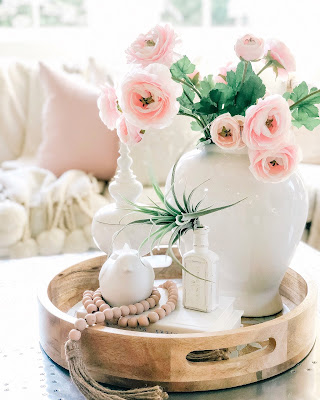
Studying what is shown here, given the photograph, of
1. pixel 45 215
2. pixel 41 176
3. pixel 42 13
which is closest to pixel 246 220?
pixel 45 215

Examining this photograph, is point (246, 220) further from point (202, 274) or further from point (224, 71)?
point (224, 71)

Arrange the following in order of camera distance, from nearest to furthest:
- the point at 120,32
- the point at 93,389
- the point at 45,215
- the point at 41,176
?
the point at 93,389, the point at 45,215, the point at 41,176, the point at 120,32

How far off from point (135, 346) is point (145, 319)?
93 millimetres

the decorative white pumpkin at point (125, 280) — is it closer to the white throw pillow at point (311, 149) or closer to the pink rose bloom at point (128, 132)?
the pink rose bloom at point (128, 132)

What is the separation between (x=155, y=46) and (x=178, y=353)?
488mm

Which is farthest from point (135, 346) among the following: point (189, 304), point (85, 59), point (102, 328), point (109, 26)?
point (109, 26)

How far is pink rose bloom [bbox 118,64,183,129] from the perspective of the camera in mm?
868

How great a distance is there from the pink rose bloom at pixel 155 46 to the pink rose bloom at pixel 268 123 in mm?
178

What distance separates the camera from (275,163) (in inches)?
35.4

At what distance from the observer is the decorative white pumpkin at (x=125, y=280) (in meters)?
0.90

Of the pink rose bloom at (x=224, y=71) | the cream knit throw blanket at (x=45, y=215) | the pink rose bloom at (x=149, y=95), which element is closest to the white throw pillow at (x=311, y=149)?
the cream knit throw blanket at (x=45, y=215)

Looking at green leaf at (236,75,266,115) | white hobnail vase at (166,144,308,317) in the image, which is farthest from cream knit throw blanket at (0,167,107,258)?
green leaf at (236,75,266,115)

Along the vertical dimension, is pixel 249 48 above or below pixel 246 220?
above

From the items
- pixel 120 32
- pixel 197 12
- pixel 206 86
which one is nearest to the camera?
pixel 206 86
